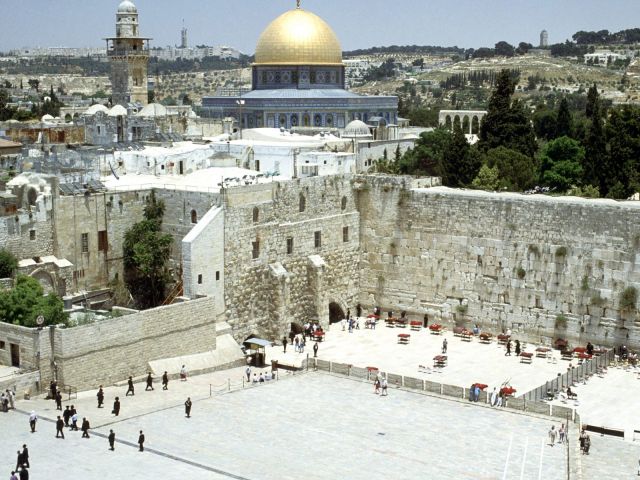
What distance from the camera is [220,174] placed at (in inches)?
1216

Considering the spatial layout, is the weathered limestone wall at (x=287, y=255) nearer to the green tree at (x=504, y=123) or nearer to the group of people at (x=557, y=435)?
the group of people at (x=557, y=435)

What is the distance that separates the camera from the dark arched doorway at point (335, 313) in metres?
32.4

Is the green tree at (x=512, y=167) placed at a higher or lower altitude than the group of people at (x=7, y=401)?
higher

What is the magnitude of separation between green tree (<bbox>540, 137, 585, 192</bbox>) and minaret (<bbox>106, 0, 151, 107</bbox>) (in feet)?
98.3

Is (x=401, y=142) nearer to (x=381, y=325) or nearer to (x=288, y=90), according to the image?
(x=288, y=90)

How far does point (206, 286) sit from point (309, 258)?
4.67 meters

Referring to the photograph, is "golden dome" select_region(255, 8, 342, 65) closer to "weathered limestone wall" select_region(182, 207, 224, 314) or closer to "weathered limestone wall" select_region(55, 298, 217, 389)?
"weathered limestone wall" select_region(182, 207, 224, 314)

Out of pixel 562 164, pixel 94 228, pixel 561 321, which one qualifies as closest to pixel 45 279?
pixel 94 228

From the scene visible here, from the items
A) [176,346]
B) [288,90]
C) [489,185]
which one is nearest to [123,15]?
[288,90]

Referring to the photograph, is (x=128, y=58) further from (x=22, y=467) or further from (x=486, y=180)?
(x=22, y=467)

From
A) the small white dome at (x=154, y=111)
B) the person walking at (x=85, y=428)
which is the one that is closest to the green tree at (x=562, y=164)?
the small white dome at (x=154, y=111)

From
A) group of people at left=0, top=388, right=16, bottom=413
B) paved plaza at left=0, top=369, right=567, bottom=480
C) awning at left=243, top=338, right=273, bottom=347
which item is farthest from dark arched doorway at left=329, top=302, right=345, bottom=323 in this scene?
group of people at left=0, top=388, right=16, bottom=413

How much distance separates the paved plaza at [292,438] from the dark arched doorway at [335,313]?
25.6 ft

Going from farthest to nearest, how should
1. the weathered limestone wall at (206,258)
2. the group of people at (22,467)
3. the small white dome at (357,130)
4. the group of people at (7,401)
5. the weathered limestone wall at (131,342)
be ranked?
the small white dome at (357,130)
the weathered limestone wall at (206,258)
the weathered limestone wall at (131,342)
the group of people at (7,401)
the group of people at (22,467)
